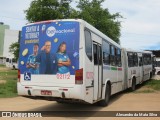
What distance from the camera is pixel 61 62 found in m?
9.91

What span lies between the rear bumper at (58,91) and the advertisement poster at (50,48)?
1.58 feet

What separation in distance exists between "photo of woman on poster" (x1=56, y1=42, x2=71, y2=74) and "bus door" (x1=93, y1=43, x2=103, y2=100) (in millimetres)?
1464

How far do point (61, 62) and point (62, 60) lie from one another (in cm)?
7

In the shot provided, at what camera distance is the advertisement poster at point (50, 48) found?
9820mm

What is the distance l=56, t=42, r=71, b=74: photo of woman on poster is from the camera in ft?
32.1

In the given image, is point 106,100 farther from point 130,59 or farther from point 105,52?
point 130,59

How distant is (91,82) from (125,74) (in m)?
7.29

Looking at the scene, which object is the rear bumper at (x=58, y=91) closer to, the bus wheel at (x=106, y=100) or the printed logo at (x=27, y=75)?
the printed logo at (x=27, y=75)

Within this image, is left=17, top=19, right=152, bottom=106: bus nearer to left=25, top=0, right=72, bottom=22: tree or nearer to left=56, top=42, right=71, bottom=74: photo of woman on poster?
left=56, top=42, right=71, bottom=74: photo of woman on poster

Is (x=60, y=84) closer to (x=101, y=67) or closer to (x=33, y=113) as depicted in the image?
(x=33, y=113)

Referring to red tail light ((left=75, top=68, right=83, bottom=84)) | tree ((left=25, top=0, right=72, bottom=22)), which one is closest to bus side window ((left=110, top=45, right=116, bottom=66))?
red tail light ((left=75, top=68, right=83, bottom=84))

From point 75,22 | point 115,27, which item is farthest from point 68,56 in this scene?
point 115,27

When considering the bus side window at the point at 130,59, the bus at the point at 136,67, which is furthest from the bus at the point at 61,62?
the bus side window at the point at 130,59

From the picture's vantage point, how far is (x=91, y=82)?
10344mm
